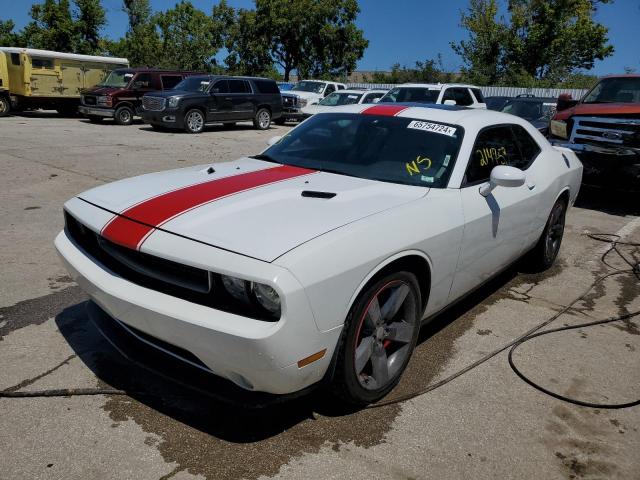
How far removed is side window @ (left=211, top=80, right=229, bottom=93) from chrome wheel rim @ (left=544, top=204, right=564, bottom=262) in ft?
45.7

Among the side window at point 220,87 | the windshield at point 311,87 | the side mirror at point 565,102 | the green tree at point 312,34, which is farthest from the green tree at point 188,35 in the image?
the side mirror at point 565,102

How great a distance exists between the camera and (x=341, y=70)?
134 feet

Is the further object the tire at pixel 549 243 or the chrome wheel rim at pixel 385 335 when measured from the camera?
the tire at pixel 549 243

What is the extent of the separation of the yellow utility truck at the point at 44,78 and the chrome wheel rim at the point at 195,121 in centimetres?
574

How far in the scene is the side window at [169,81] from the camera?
18.5m

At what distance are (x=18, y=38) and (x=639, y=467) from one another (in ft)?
153

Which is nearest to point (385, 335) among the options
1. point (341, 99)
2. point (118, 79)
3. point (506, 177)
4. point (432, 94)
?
point (506, 177)

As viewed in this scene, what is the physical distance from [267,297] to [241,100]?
664 inches

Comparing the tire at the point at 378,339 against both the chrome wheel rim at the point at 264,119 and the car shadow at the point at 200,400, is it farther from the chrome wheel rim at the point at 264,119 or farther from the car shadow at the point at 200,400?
the chrome wheel rim at the point at 264,119

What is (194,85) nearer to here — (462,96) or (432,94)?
(432,94)

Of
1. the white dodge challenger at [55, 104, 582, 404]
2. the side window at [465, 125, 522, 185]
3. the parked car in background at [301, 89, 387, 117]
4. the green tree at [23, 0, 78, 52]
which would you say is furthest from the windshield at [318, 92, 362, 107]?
the green tree at [23, 0, 78, 52]

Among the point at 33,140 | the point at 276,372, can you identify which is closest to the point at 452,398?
the point at 276,372

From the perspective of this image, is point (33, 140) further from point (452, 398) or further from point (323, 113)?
point (452, 398)

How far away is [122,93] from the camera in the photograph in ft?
58.9
